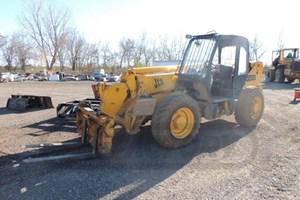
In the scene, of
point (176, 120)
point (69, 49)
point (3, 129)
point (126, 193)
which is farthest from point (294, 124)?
point (69, 49)

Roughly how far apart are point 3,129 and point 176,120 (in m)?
4.89

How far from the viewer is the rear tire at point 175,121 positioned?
5441 millimetres

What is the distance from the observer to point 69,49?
58562 mm

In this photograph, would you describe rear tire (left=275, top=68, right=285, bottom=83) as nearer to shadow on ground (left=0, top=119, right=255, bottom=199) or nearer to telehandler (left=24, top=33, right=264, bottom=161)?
telehandler (left=24, top=33, right=264, bottom=161)

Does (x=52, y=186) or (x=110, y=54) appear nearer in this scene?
(x=52, y=186)

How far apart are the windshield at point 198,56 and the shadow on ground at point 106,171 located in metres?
1.56

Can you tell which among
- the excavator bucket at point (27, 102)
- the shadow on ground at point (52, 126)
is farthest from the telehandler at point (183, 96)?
the excavator bucket at point (27, 102)

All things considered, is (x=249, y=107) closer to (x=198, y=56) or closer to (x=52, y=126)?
(x=198, y=56)

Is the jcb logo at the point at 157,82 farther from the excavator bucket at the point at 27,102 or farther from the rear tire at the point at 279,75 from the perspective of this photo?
the rear tire at the point at 279,75

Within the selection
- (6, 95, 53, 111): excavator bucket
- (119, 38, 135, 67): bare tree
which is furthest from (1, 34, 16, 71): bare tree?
(6, 95, 53, 111): excavator bucket

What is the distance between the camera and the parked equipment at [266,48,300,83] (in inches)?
826

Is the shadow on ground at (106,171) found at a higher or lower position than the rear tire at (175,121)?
lower

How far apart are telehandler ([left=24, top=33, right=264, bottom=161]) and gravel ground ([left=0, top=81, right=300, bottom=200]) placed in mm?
410

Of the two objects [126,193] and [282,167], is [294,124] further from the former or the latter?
[126,193]
